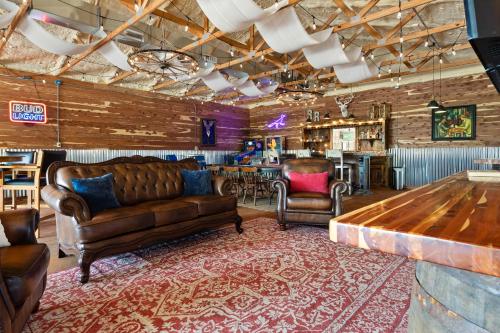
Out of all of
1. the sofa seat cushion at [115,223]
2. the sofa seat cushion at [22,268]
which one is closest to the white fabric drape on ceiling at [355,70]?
the sofa seat cushion at [115,223]

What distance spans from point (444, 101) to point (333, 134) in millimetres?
3215

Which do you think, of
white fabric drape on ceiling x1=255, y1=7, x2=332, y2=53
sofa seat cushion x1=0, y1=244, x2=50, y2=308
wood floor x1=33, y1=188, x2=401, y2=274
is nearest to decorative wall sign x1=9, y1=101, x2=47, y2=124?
wood floor x1=33, y1=188, x2=401, y2=274

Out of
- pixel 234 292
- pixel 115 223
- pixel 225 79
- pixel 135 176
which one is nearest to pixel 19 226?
pixel 115 223

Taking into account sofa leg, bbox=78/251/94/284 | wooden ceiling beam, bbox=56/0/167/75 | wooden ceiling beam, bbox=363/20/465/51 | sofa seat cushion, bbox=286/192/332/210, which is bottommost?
sofa leg, bbox=78/251/94/284

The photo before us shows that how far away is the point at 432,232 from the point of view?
66 centimetres

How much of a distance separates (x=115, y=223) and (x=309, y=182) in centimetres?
264

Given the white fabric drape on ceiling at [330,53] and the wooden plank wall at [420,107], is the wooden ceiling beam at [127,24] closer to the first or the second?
the white fabric drape on ceiling at [330,53]

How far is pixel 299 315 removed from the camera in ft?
6.08

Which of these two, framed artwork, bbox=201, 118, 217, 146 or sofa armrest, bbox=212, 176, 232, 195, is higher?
framed artwork, bbox=201, 118, 217, 146

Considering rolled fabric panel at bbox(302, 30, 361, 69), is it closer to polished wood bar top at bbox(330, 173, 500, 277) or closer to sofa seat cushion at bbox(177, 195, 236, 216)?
sofa seat cushion at bbox(177, 195, 236, 216)

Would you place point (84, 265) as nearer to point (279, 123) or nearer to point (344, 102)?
point (344, 102)

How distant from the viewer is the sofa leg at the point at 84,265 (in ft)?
7.75

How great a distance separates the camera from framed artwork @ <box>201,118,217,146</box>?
1012 centimetres

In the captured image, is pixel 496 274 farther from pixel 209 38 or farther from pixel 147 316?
pixel 209 38
